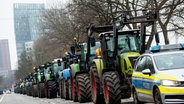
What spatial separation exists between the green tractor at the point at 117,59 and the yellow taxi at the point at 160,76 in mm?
889

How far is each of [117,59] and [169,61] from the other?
11.3ft

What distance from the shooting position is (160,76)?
10586 mm

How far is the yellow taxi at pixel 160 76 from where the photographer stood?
400 inches

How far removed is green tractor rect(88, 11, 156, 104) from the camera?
1369 centimetres

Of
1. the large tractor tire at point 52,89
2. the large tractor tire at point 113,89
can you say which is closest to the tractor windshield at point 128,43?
the large tractor tire at point 113,89

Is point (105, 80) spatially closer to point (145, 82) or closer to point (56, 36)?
point (145, 82)

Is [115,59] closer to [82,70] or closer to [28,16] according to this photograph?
[82,70]

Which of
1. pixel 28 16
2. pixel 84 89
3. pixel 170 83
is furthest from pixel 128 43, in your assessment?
pixel 28 16

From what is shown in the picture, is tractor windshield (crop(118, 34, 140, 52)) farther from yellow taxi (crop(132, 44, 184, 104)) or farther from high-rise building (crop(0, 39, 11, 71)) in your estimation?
high-rise building (crop(0, 39, 11, 71))

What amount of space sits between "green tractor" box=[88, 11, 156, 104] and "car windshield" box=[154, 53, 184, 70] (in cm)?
232

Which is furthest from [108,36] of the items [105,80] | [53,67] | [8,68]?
[8,68]

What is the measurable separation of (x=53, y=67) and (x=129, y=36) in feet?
54.8

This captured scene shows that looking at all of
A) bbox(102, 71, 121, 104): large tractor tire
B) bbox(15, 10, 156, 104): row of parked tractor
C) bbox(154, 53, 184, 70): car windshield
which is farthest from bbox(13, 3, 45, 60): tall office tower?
bbox(154, 53, 184, 70): car windshield

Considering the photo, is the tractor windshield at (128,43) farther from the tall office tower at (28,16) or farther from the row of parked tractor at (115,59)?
the tall office tower at (28,16)
